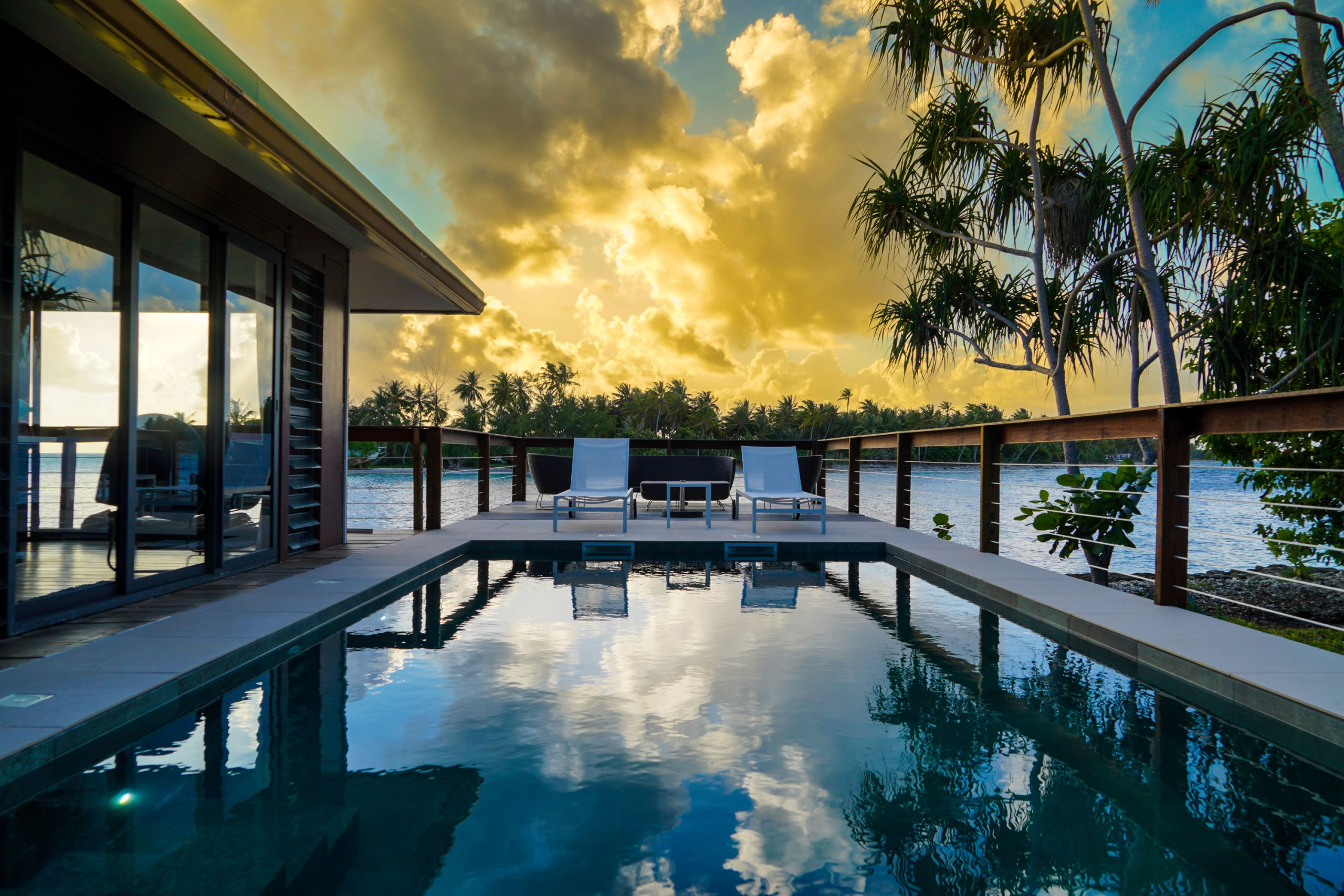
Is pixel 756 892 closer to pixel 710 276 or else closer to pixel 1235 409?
pixel 1235 409

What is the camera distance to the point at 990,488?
5.40 meters

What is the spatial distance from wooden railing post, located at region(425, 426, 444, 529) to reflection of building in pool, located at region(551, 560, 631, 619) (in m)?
1.78

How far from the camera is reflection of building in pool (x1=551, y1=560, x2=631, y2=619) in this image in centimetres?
388

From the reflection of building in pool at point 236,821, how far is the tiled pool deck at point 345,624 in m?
0.13

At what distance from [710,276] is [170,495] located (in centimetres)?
2007

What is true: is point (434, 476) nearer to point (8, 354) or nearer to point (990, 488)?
point (8, 354)

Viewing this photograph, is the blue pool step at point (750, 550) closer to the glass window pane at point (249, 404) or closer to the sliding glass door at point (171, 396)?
the glass window pane at point (249, 404)

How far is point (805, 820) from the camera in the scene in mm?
1741

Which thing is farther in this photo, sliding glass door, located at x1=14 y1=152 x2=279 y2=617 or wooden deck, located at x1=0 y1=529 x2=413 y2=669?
sliding glass door, located at x1=14 y1=152 x2=279 y2=617

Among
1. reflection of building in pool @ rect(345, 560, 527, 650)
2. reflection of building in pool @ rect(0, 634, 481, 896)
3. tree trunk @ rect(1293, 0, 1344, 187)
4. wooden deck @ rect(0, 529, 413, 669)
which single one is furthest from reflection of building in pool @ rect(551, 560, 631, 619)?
tree trunk @ rect(1293, 0, 1344, 187)

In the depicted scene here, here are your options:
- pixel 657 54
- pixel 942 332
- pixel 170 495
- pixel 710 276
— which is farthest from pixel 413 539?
pixel 710 276

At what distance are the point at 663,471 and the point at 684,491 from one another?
0.35 metres

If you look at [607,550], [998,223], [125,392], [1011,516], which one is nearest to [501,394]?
[1011,516]

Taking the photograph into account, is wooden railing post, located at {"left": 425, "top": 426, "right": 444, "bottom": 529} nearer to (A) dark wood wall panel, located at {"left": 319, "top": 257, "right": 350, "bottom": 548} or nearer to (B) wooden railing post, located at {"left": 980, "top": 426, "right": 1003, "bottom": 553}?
(A) dark wood wall panel, located at {"left": 319, "top": 257, "right": 350, "bottom": 548}
